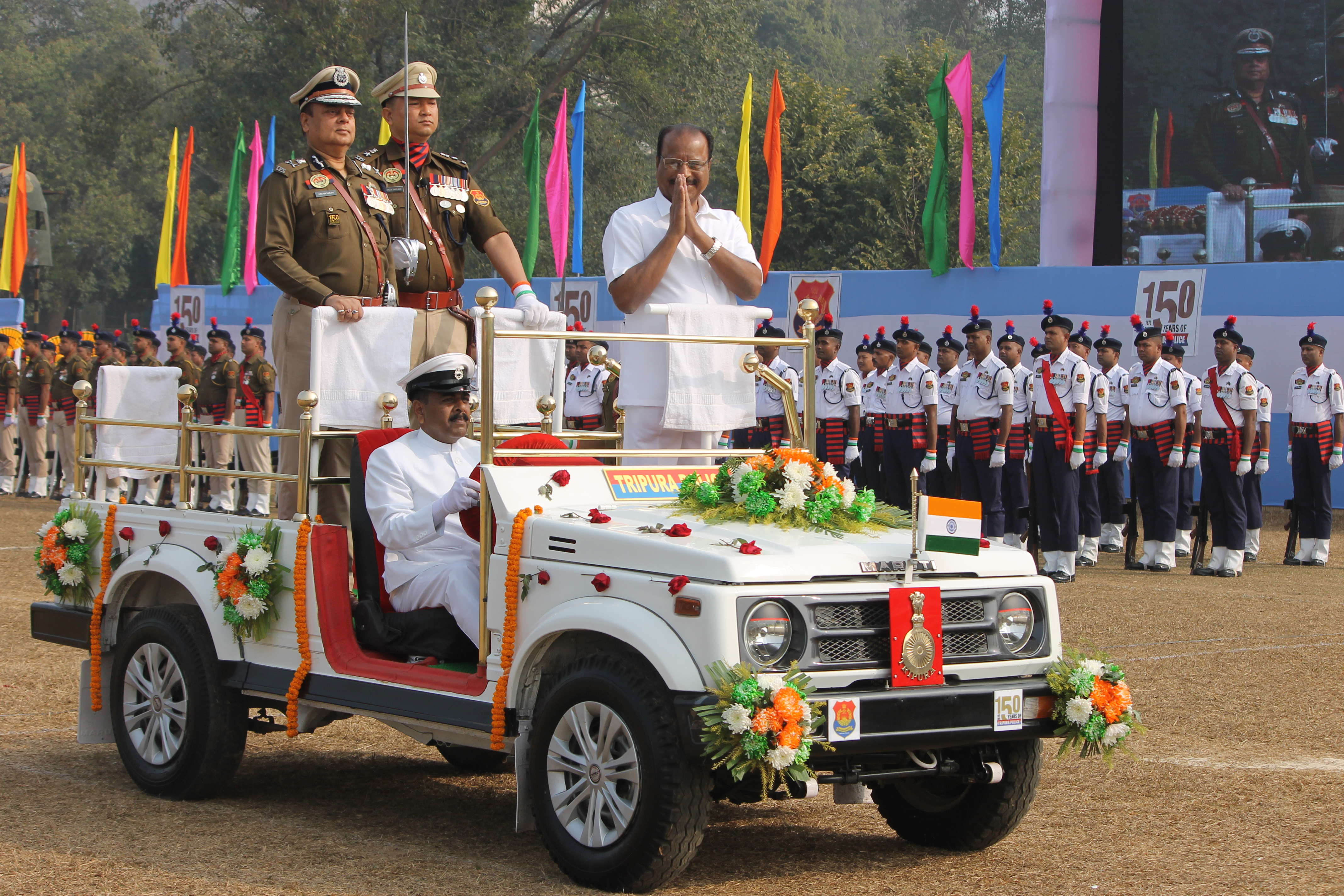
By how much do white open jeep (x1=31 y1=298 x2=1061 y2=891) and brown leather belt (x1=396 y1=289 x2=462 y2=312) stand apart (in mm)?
1306

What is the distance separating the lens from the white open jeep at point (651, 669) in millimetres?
4715

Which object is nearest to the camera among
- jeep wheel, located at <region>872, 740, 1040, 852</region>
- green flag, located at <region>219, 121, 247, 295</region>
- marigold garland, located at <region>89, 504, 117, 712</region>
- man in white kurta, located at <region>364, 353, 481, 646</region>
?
jeep wheel, located at <region>872, 740, 1040, 852</region>

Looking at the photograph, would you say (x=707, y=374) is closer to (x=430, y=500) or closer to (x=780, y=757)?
(x=430, y=500)

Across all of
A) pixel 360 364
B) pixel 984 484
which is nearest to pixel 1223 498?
pixel 984 484

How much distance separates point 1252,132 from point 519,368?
17.3 metres

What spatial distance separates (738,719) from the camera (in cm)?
445

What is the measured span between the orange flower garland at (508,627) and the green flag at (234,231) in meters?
24.0

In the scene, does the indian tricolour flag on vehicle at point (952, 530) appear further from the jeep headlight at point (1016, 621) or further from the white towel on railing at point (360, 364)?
the white towel on railing at point (360, 364)

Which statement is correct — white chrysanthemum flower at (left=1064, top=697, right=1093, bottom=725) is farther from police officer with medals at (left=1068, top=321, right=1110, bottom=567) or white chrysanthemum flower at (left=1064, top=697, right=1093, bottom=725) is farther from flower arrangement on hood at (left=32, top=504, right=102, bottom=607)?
police officer with medals at (left=1068, top=321, right=1110, bottom=567)

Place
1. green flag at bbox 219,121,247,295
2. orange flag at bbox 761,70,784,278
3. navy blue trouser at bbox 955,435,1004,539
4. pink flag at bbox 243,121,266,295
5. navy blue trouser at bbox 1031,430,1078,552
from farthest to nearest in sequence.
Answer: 1. green flag at bbox 219,121,247,295
2. pink flag at bbox 243,121,266,295
3. orange flag at bbox 761,70,784,278
4. navy blue trouser at bbox 955,435,1004,539
5. navy blue trouser at bbox 1031,430,1078,552

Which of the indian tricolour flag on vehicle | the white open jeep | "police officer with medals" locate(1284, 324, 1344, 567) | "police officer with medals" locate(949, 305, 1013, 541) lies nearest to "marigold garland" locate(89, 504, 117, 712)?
the white open jeep

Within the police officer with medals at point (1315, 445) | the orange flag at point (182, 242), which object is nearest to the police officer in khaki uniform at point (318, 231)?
the police officer with medals at point (1315, 445)

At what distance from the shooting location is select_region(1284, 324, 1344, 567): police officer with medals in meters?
16.0

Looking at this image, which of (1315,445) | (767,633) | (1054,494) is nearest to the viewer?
(767,633)
